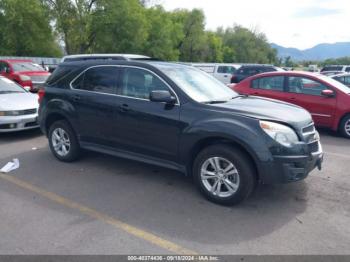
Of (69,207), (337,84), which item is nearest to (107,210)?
(69,207)

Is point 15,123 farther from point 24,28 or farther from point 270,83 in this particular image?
point 24,28

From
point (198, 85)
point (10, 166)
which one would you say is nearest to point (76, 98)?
point (10, 166)

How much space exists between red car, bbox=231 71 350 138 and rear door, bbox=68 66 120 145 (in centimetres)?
403

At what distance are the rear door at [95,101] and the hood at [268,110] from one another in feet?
5.69

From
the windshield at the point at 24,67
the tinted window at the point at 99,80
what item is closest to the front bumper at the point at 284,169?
the tinted window at the point at 99,80

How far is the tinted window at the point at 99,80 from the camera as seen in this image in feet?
16.6

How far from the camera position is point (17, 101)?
7738mm

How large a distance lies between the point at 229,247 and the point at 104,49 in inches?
1556

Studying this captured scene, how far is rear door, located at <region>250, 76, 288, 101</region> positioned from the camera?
8.52 m

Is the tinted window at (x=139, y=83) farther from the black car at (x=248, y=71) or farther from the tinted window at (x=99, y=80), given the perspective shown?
the black car at (x=248, y=71)

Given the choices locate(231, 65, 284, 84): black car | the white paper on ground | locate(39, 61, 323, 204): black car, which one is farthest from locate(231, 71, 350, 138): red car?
locate(231, 65, 284, 84): black car

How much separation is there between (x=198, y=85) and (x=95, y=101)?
166cm

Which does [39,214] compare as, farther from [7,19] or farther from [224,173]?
[7,19]

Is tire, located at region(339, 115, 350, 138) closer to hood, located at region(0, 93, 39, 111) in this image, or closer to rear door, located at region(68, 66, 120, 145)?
rear door, located at region(68, 66, 120, 145)
